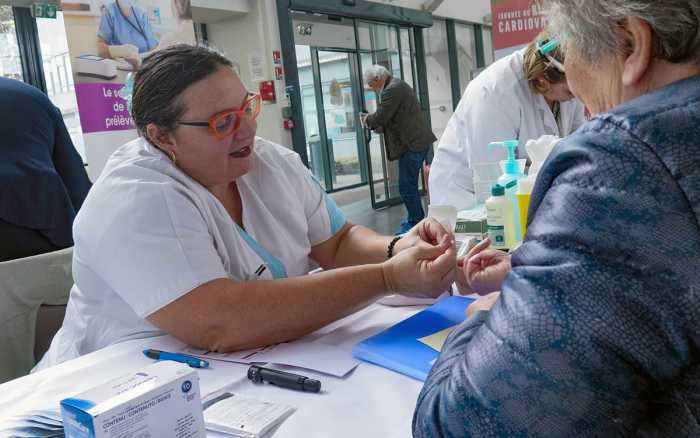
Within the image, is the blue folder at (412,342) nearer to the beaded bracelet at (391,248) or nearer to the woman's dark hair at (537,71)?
the beaded bracelet at (391,248)

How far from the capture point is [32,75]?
488cm

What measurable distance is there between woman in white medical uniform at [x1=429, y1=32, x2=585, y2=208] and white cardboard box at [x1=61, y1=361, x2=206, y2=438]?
1756 mm

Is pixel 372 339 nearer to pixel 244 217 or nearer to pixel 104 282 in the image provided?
pixel 244 217

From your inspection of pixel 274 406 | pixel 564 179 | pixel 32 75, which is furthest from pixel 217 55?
pixel 32 75

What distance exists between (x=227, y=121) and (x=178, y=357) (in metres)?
0.58

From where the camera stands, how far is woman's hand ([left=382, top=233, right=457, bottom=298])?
1237mm

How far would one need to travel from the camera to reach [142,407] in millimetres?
691

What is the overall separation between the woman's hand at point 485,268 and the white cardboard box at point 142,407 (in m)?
0.67

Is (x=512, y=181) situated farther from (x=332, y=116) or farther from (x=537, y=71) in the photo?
(x=332, y=116)

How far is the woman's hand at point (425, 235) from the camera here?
1.44 m

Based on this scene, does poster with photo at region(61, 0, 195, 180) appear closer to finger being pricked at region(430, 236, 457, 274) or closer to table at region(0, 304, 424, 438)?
table at region(0, 304, 424, 438)

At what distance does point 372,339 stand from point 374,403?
23 centimetres

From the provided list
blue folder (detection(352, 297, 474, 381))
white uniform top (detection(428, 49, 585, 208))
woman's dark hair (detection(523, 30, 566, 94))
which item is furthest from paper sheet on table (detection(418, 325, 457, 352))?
woman's dark hair (detection(523, 30, 566, 94))

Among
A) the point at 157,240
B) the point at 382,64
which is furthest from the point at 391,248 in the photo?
the point at 382,64
